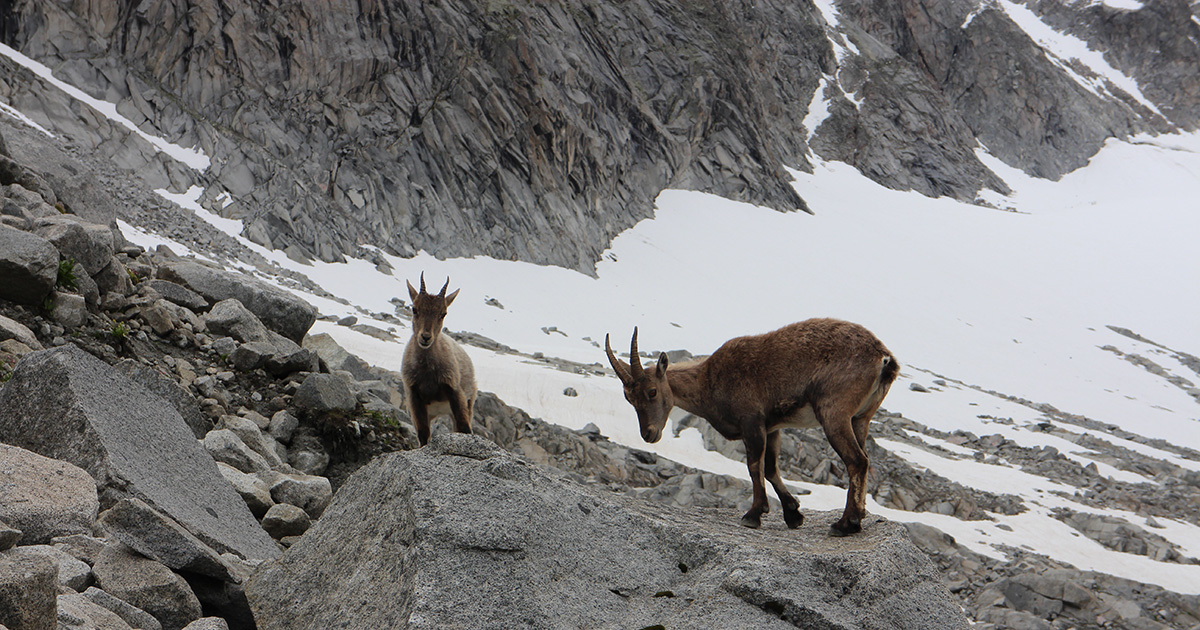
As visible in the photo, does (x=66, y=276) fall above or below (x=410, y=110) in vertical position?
below

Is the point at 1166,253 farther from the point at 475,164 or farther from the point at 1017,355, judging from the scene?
the point at 475,164

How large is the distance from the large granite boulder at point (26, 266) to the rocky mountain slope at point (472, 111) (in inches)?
1439

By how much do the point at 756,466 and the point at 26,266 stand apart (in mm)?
8386

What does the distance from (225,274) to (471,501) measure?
1047cm

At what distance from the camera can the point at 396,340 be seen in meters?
25.4

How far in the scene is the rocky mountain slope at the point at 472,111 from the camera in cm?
4609

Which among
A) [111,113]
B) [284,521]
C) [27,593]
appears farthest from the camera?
[111,113]

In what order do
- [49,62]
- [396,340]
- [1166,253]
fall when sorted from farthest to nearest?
[1166,253] → [49,62] → [396,340]

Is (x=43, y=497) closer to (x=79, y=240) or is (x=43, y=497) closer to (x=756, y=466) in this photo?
(x=756, y=466)

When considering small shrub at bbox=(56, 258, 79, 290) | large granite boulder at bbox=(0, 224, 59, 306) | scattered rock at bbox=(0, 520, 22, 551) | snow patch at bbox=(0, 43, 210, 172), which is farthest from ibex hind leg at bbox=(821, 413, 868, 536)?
snow patch at bbox=(0, 43, 210, 172)

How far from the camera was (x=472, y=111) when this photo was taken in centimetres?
6000

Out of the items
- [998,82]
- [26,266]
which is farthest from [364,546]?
[998,82]

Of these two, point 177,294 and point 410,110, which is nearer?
point 177,294

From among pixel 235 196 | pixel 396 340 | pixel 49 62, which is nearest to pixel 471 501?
pixel 396 340
